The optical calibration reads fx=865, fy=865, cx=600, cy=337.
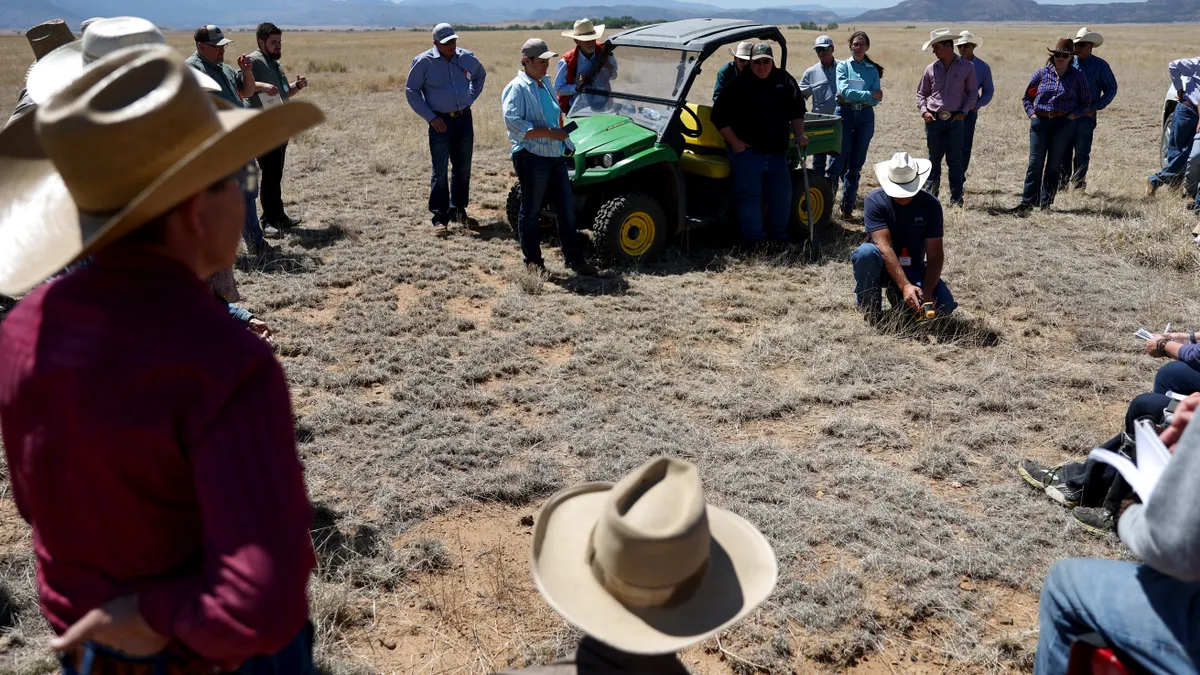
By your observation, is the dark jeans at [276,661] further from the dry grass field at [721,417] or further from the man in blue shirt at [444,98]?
the man in blue shirt at [444,98]

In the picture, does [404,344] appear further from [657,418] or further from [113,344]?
[113,344]

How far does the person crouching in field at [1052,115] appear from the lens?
9016mm

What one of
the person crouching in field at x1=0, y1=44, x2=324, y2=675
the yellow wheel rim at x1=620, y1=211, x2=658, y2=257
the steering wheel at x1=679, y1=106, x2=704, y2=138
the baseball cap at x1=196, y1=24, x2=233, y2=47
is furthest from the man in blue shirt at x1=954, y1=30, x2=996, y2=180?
the person crouching in field at x1=0, y1=44, x2=324, y2=675

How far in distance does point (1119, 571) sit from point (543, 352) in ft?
13.0

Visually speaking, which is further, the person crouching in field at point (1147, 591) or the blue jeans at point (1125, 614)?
the blue jeans at point (1125, 614)

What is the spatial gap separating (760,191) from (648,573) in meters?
6.18

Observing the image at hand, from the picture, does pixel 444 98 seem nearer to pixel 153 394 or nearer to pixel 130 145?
pixel 130 145

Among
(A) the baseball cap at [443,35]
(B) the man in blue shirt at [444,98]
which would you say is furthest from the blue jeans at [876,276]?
(A) the baseball cap at [443,35]

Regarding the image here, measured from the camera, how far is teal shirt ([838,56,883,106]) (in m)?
8.69

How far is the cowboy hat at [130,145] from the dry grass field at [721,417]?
2049mm

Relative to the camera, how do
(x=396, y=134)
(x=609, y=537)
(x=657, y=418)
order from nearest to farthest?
(x=609, y=537)
(x=657, y=418)
(x=396, y=134)

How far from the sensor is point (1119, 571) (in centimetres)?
205

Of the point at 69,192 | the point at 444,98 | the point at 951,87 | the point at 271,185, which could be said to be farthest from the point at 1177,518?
the point at 951,87

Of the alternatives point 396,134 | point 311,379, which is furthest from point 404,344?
point 396,134
